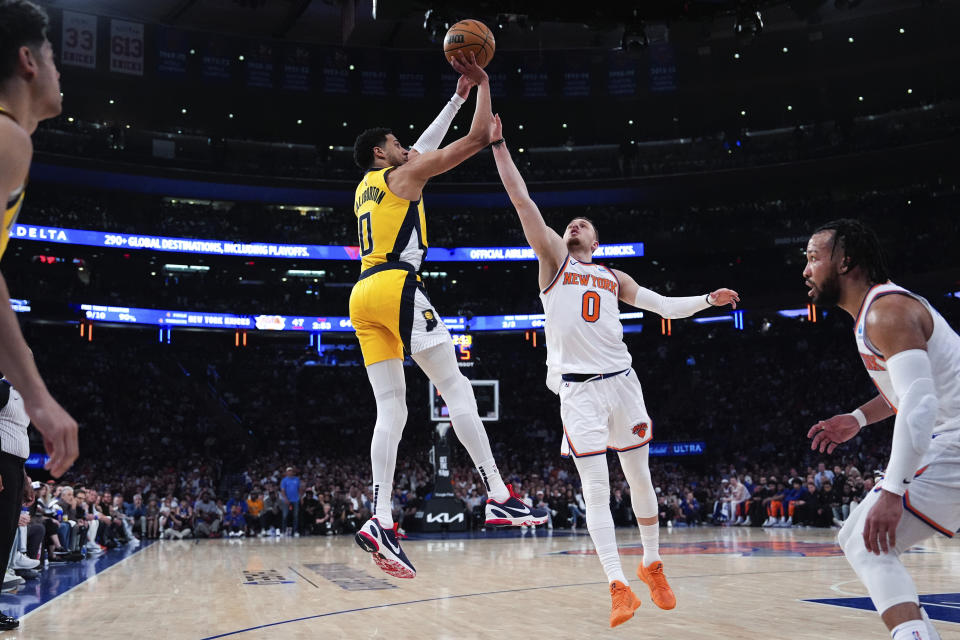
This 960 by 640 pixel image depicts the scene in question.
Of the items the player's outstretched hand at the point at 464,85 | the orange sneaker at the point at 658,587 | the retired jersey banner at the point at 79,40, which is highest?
the retired jersey banner at the point at 79,40

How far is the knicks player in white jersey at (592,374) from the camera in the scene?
5.73 meters

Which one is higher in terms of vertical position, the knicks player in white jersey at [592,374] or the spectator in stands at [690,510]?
the knicks player in white jersey at [592,374]

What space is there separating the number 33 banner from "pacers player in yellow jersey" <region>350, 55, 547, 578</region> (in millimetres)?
24896

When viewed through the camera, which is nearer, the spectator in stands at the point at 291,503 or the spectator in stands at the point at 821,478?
the spectator in stands at the point at 821,478

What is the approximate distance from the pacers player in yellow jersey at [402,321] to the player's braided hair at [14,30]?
2.46m

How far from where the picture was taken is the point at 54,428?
2.42 meters

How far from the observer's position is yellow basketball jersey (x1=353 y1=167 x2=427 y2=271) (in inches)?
201

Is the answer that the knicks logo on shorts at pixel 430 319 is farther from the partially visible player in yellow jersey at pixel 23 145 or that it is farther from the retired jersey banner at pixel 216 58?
the retired jersey banner at pixel 216 58

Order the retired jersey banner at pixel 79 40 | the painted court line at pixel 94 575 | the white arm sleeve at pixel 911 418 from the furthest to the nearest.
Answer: the retired jersey banner at pixel 79 40 < the painted court line at pixel 94 575 < the white arm sleeve at pixel 911 418

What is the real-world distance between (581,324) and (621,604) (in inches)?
75.3

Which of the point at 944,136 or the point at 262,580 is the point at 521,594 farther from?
the point at 944,136

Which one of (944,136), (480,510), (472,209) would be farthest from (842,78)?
(480,510)

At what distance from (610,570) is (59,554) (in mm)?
9888

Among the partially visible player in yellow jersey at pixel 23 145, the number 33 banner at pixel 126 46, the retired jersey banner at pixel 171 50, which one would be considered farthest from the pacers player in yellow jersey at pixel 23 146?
the retired jersey banner at pixel 171 50
